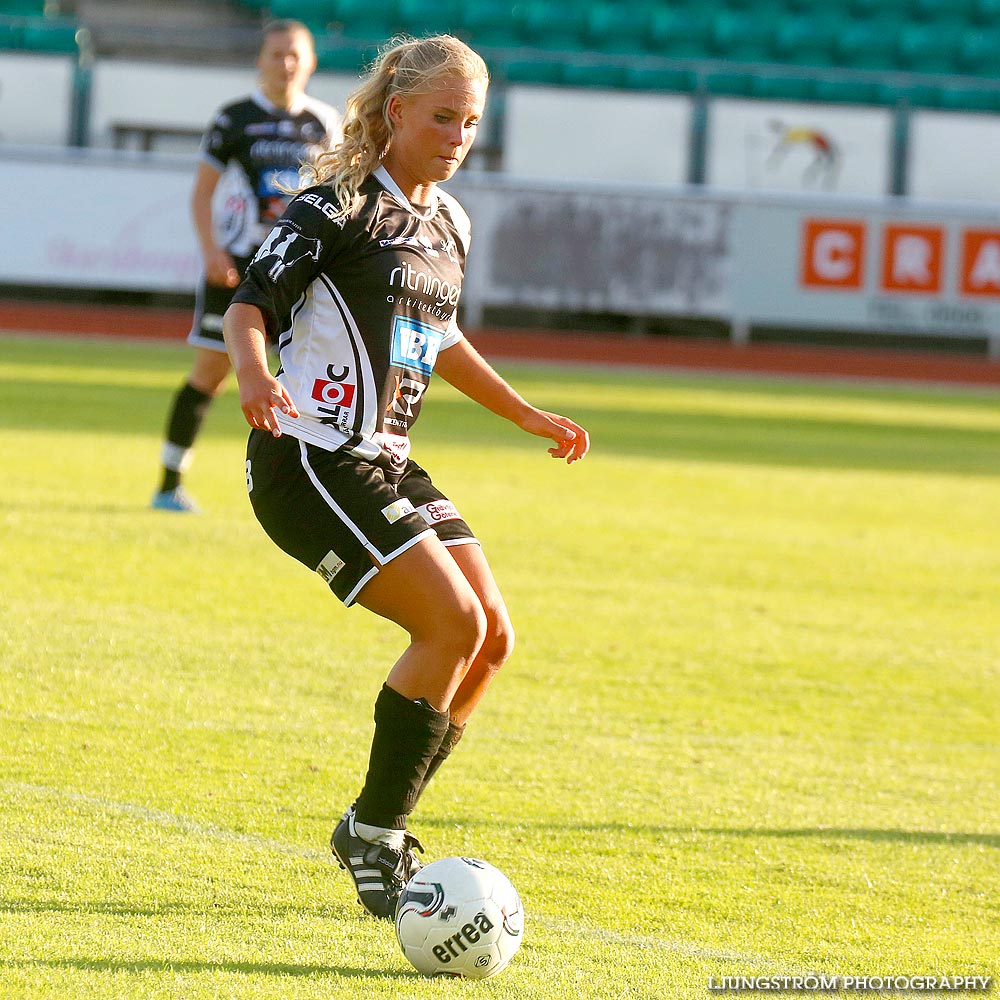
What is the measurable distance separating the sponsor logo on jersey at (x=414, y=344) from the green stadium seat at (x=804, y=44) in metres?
25.1

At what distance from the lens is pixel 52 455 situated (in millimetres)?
10109

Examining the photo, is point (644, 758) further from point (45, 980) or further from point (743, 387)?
point (743, 387)

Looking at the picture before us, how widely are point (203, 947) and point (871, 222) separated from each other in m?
20.6

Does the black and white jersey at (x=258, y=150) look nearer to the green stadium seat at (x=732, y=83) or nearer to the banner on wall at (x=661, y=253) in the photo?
the banner on wall at (x=661, y=253)

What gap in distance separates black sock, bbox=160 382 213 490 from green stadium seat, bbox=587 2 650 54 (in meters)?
20.6

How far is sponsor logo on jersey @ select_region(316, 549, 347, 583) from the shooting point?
346 cm

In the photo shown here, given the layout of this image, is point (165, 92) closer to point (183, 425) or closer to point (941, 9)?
point (941, 9)

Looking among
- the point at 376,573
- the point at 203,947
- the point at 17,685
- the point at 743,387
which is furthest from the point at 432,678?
the point at 743,387

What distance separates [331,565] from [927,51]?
26235mm

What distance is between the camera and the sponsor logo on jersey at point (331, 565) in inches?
136

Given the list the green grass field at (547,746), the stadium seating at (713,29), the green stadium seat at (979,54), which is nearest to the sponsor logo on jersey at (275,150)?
the green grass field at (547,746)

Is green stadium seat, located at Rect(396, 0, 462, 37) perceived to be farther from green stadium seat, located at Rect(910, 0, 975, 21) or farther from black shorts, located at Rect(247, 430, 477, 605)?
black shorts, located at Rect(247, 430, 477, 605)

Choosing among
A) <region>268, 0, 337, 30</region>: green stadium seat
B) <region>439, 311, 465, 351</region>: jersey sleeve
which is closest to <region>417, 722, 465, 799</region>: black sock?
<region>439, 311, 465, 351</region>: jersey sleeve

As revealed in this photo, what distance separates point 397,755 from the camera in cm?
341
